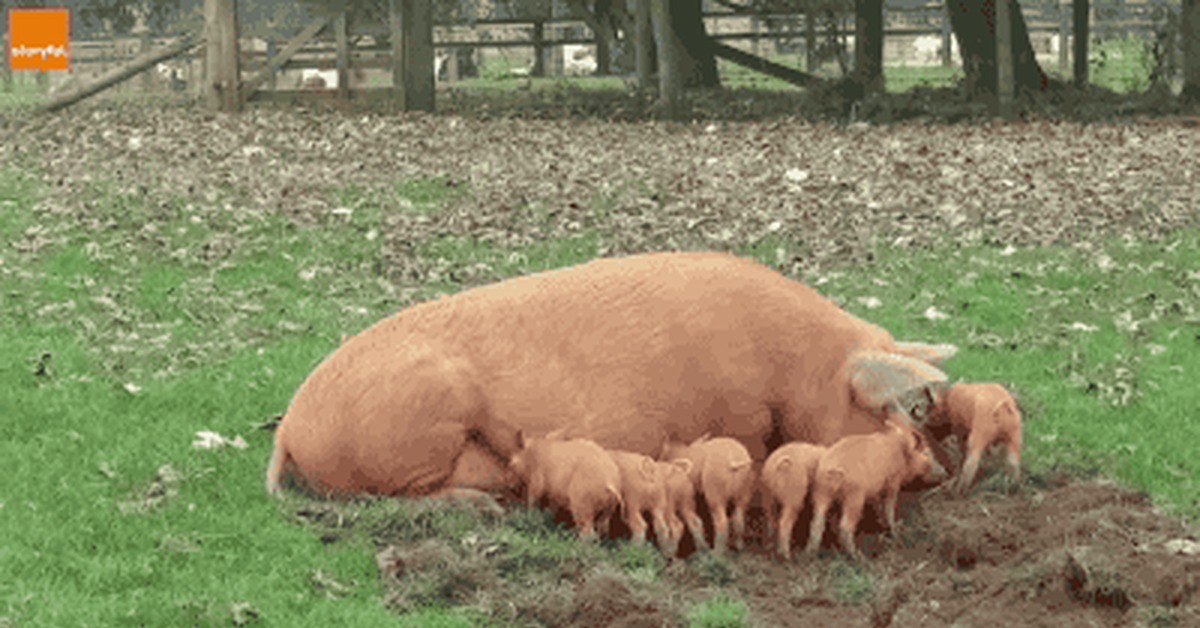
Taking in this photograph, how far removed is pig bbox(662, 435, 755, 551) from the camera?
5297mm

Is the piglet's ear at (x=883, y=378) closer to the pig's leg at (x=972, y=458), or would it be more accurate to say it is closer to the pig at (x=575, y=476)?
the pig's leg at (x=972, y=458)

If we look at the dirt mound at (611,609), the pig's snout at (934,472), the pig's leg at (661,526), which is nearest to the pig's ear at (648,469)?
the pig's leg at (661,526)

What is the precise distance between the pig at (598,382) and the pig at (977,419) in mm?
156

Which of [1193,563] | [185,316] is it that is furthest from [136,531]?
[185,316]

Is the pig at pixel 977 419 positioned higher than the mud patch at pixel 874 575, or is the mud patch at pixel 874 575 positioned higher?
the pig at pixel 977 419

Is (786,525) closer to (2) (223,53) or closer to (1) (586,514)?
(1) (586,514)

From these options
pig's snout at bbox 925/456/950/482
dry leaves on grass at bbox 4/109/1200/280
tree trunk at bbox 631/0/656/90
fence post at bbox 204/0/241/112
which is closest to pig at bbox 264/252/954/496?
pig's snout at bbox 925/456/950/482

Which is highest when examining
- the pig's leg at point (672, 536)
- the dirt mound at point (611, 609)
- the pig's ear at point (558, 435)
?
the pig's ear at point (558, 435)

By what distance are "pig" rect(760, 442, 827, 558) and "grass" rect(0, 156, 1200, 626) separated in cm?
25

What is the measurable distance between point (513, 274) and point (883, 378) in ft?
20.6

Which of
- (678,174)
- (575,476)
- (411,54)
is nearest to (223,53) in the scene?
(411,54)

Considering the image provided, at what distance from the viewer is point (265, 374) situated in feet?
28.3

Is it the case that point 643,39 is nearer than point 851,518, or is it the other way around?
point 851,518

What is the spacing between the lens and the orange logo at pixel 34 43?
138 ft
